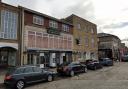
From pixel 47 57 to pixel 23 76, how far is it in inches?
539

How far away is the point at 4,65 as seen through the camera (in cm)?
2294

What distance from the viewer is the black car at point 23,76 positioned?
13.4 m

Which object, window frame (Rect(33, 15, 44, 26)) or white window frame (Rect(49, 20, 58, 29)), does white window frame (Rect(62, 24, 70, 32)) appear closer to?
white window frame (Rect(49, 20, 58, 29))

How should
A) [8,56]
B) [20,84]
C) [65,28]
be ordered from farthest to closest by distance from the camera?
[65,28] → [8,56] → [20,84]

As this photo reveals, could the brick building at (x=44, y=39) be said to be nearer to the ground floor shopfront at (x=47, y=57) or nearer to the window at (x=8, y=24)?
the ground floor shopfront at (x=47, y=57)

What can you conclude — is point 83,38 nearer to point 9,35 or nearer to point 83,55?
point 83,55

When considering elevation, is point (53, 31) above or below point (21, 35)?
above

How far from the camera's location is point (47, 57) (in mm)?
27734

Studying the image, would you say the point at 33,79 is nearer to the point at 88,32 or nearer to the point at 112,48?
the point at 88,32

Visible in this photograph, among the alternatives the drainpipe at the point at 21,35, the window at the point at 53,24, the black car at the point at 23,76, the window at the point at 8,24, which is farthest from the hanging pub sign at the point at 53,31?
the black car at the point at 23,76

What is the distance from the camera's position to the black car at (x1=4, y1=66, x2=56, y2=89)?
1342 centimetres

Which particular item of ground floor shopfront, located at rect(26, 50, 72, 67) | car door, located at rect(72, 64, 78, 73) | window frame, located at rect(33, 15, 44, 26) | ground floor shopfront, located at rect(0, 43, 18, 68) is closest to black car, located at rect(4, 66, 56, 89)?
car door, located at rect(72, 64, 78, 73)

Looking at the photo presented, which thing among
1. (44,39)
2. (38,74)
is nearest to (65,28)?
(44,39)

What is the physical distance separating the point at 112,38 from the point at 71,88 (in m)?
46.3
